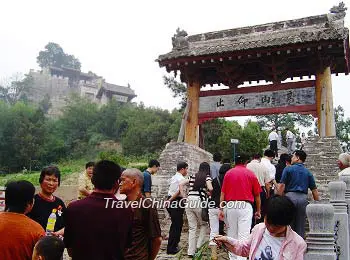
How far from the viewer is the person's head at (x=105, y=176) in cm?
297

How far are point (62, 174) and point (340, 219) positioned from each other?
25.9 meters

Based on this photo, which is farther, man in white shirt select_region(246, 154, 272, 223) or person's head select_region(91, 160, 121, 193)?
man in white shirt select_region(246, 154, 272, 223)

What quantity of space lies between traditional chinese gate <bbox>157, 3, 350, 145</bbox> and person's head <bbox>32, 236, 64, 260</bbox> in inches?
370

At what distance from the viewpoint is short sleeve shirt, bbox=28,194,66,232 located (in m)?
3.67

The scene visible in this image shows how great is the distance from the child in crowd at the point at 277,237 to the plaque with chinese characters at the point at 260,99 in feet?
30.1

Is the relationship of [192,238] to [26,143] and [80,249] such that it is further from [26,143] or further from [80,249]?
[26,143]

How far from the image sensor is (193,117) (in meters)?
12.6

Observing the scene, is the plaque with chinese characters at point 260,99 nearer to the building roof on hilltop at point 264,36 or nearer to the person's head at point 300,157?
the building roof on hilltop at point 264,36

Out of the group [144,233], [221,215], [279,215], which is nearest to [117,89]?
[221,215]

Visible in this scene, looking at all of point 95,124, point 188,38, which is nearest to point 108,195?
point 188,38

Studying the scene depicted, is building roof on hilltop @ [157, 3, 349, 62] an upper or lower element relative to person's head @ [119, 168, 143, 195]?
upper

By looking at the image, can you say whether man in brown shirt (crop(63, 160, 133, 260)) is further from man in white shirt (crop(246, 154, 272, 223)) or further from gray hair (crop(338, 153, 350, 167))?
gray hair (crop(338, 153, 350, 167))

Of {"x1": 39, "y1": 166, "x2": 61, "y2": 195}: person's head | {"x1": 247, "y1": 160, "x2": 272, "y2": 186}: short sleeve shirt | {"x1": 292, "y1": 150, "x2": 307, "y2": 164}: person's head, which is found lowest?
{"x1": 39, "y1": 166, "x2": 61, "y2": 195}: person's head

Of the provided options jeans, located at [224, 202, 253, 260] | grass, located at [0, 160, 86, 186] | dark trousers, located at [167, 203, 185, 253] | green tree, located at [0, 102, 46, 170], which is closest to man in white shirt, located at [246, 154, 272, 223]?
dark trousers, located at [167, 203, 185, 253]
